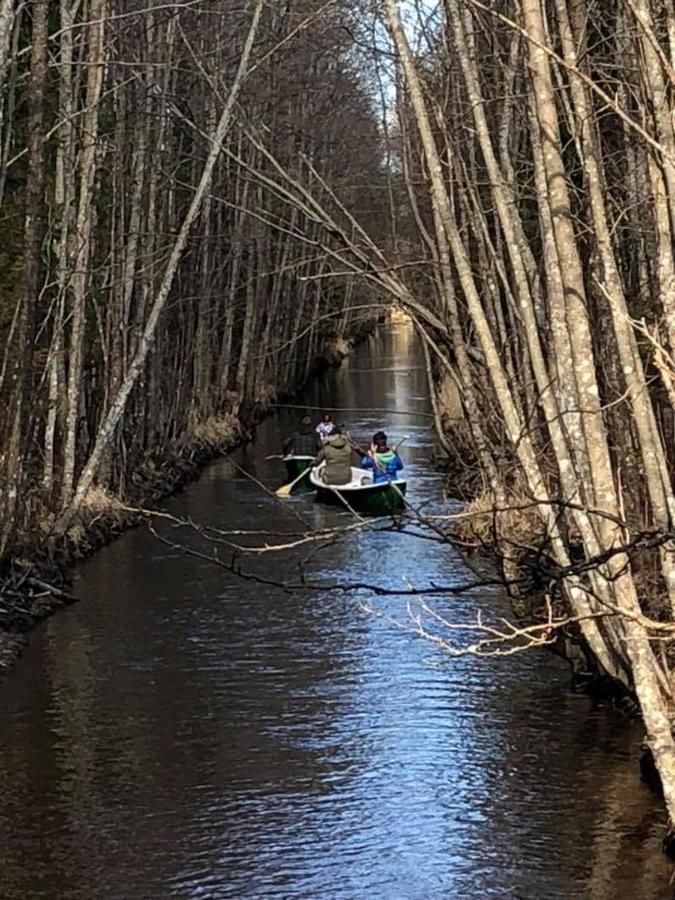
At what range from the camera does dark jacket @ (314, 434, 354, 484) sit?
2230 centimetres

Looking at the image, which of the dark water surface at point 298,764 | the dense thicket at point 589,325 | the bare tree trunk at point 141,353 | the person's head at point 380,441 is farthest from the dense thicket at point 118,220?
the dark water surface at point 298,764

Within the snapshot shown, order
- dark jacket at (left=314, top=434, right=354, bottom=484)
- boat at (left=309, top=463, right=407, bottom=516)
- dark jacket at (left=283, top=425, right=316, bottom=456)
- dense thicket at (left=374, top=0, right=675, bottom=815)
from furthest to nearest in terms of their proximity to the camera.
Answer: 1. dark jacket at (left=283, top=425, right=316, bottom=456)
2. dark jacket at (left=314, top=434, right=354, bottom=484)
3. boat at (left=309, top=463, right=407, bottom=516)
4. dense thicket at (left=374, top=0, right=675, bottom=815)

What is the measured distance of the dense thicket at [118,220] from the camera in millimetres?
14414

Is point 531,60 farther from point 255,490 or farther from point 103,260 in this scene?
point 255,490

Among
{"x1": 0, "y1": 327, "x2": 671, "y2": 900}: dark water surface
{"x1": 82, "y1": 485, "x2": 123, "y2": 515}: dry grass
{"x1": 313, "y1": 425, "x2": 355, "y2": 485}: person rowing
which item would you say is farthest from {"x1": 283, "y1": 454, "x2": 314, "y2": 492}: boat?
{"x1": 0, "y1": 327, "x2": 671, "y2": 900}: dark water surface

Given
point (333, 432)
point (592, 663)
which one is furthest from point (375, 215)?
point (592, 663)

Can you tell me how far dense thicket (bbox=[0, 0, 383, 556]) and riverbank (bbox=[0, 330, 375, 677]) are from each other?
0.79 feet

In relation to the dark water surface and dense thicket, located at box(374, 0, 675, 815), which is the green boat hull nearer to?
the dark water surface

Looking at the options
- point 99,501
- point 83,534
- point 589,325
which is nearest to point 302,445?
point 99,501

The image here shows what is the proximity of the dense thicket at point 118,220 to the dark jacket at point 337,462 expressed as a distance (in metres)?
1.90

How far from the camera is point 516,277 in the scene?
9383mm

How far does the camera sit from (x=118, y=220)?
67.9 feet

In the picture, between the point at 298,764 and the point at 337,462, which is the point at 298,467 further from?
the point at 298,764

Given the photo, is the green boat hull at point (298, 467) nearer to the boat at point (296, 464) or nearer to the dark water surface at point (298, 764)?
the boat at point (296, 464)
